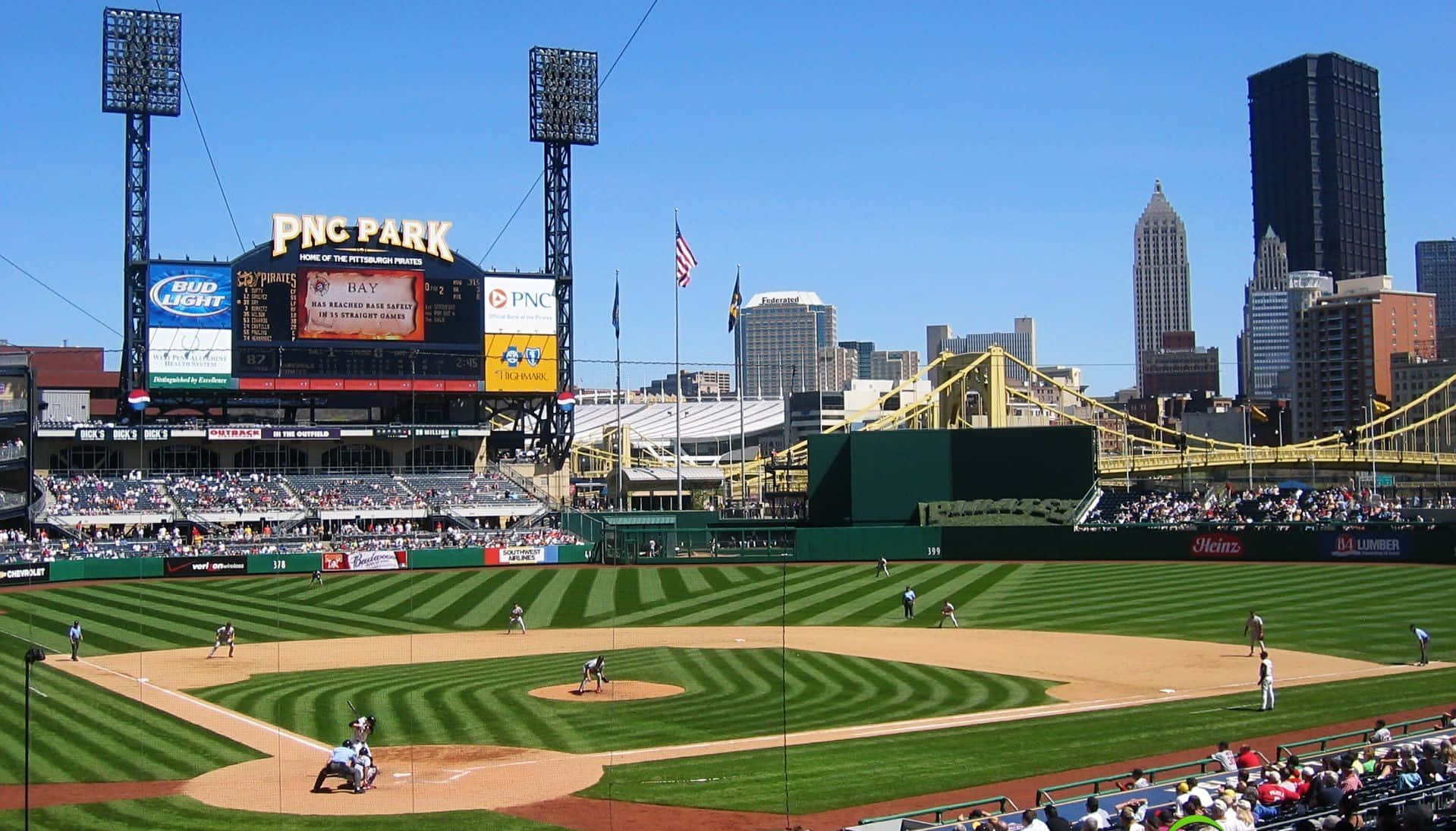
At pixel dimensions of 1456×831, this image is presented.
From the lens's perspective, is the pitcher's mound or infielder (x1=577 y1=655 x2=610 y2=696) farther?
infielder (x1=577 y1=655 x2=610 y2=696)

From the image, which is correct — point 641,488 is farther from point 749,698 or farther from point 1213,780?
point 1213,780

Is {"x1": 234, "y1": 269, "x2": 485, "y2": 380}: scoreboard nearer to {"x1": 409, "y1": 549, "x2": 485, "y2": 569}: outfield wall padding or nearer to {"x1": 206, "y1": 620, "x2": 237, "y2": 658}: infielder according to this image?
{"x1": 409, "y1": 549, "x2": 485, "y2": 569}: outfield wall padding

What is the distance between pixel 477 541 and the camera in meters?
64.0

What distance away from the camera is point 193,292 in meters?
67.9

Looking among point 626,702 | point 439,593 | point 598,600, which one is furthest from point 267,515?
point 626,702

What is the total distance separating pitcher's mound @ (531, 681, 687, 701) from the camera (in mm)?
30469

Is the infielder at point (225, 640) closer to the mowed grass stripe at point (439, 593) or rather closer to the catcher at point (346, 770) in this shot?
the mowed grass stripe at point (439, 593)

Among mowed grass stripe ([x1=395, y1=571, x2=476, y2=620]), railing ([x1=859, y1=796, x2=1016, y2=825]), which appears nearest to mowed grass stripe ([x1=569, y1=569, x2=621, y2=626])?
mowed grass stripe ([x1=395, y1=571, x2=476, y2=620])

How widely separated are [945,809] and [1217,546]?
44.7 m

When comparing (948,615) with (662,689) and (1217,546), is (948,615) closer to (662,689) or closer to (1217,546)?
(662,689)

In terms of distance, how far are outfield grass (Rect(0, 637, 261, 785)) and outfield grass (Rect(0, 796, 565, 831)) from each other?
218cm

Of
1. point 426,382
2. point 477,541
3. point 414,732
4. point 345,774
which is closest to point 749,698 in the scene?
point 414,732

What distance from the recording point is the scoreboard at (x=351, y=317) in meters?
67.8

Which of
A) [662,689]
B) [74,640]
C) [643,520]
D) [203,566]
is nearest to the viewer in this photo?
[662,689]
